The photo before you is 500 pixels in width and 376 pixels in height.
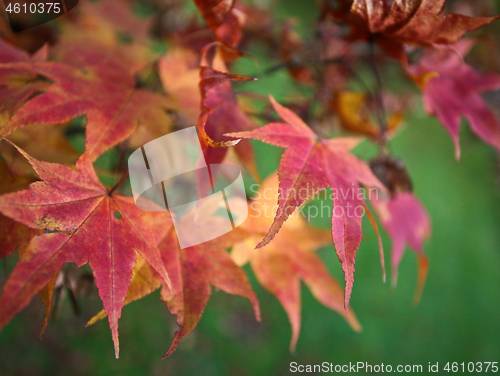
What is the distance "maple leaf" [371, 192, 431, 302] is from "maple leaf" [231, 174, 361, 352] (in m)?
0.16

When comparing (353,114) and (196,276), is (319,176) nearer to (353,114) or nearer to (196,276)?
(196,276)

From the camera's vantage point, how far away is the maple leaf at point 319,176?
0.31 m

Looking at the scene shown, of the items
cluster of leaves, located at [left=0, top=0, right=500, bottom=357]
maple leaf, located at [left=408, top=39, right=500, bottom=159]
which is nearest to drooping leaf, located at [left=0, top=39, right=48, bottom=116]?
cluster of leaves, located at [left=0, top=0, right=500, bottom=357]

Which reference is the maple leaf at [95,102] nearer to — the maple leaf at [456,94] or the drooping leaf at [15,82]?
the drooping leaf at [15,82]

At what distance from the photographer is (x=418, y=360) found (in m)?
1.65

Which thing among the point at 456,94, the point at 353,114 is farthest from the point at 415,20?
the point at 353,114

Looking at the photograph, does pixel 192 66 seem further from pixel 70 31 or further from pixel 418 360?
pixel 418 360

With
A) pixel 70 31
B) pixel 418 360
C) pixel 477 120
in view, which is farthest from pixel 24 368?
pixel 418 360

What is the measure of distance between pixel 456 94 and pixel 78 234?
25.1 inches

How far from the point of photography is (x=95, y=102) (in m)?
0.42

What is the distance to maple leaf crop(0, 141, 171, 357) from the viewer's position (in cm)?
29

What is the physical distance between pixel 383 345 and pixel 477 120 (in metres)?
1.52

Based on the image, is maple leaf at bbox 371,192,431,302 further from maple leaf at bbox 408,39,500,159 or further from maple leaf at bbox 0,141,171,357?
maple leaf at bbox 0,141,171,357

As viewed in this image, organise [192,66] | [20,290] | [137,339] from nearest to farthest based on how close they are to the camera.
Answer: [20,290] → [192,66] → [137,339]
